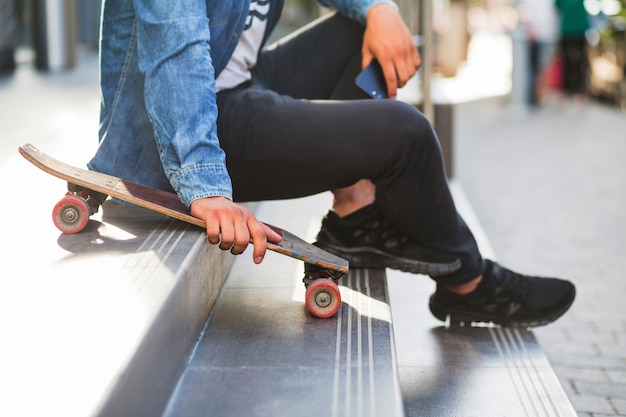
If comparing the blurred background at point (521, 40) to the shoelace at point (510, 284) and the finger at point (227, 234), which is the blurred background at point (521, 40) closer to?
the shoelace at point (510, 284)

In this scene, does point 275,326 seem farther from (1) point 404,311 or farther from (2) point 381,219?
(1) point 404,311

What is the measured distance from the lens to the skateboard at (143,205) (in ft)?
6.43

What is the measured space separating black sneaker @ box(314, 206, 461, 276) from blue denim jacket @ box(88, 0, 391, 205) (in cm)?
54

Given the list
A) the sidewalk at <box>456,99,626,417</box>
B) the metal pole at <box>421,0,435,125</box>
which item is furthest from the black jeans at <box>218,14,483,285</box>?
the metal pole at <box>421,0,435,125</box>

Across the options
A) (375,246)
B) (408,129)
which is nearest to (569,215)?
(375,246)

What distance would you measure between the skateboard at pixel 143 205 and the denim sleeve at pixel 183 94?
10cm

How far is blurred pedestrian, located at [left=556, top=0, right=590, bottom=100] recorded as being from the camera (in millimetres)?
10586

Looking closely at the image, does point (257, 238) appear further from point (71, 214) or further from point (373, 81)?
point (373, 81)

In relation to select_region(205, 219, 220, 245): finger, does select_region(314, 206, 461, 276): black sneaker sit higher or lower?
lower

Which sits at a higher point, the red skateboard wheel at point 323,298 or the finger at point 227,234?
the finger at point 227,234

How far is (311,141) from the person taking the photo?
7.03 ft

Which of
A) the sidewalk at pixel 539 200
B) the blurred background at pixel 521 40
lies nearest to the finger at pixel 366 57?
the sidewalk at pixel 539 200

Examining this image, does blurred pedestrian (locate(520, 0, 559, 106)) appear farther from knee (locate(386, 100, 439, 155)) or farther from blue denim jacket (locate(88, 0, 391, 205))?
blue denim jacket (locate(88, 0, 391, 205))

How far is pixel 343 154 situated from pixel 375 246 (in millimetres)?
408
